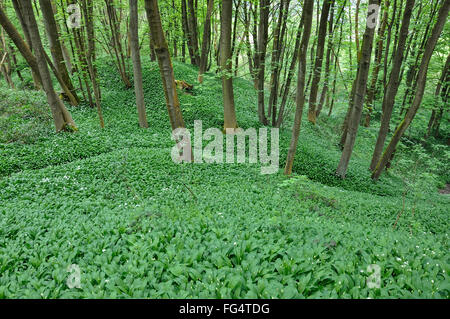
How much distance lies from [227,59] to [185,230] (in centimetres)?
693

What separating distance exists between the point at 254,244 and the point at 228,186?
295 centimetres

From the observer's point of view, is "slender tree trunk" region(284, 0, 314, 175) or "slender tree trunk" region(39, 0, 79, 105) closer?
"slender tree trunk" region(284, 0, 314, 175)

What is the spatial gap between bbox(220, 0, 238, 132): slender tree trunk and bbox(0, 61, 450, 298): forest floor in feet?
8.62

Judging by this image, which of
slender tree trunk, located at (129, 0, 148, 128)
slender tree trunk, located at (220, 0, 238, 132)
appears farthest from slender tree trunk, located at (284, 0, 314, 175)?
slender tree trunk, located at (129, 0, 148, 128)

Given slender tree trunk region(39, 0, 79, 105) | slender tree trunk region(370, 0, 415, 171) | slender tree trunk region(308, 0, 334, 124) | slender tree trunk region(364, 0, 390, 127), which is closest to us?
slender tree trunk region(370, 0, 415, 171)

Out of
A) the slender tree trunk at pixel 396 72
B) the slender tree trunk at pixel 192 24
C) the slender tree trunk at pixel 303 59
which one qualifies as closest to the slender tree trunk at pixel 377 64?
the slender tree trunk at pixel 396 72

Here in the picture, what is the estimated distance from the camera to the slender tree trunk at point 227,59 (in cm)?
847

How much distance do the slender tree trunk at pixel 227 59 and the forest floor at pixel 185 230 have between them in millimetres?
2626

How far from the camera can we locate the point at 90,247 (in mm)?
3639

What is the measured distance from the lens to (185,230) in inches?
161

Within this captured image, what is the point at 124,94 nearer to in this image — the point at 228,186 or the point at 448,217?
the point at 228,186

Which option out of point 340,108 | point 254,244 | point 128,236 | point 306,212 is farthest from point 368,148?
point 128,236

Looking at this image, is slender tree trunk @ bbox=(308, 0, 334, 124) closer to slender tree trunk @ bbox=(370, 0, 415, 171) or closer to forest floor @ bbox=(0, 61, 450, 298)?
slender tree trunk @ bbox=(370, 0, 415, 171)

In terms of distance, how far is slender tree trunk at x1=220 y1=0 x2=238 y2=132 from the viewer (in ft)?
27.8
